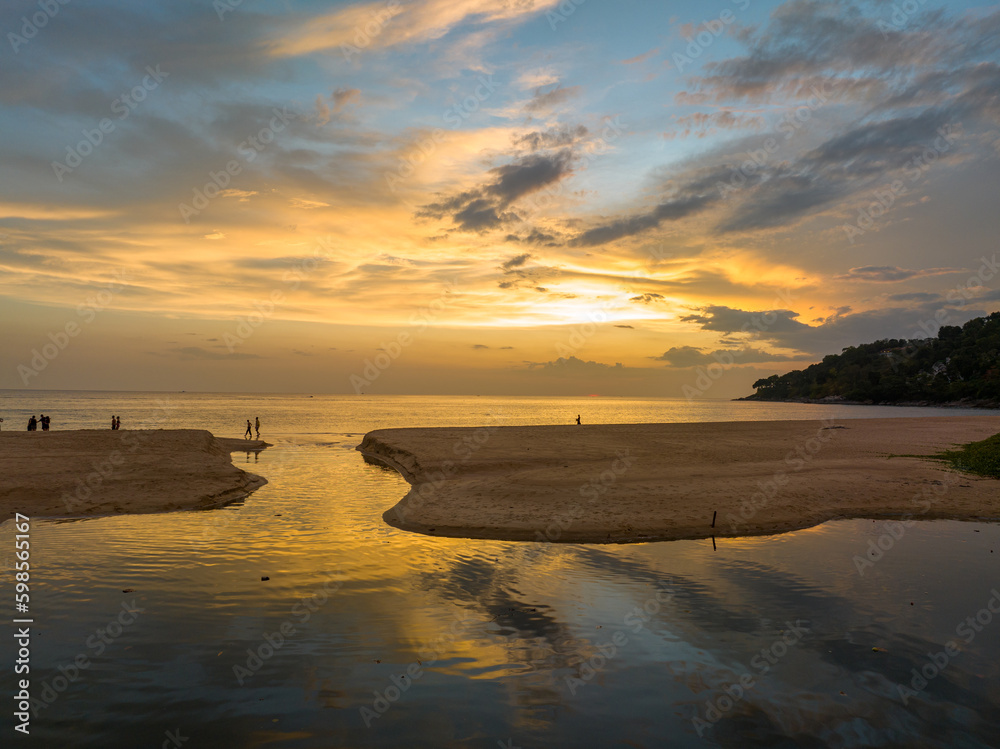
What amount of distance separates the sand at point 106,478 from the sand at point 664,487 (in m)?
11.2

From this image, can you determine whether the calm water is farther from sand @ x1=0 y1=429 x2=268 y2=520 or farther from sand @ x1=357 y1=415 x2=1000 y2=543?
sand @ x1=0 y1=429 x2=268 y2=520

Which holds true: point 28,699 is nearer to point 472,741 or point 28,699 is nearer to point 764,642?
point 472,741

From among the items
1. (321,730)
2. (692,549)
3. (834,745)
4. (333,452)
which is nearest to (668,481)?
(692,549)

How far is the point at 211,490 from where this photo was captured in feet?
97.6

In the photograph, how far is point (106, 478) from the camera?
29.7 m

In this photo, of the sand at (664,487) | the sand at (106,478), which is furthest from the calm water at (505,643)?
the sand at (106,478)

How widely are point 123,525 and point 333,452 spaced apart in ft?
119

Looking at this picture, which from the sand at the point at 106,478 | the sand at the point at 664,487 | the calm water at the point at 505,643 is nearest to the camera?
the calm water at the point at 505,643

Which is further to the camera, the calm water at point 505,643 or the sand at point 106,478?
the sand at point 106,478

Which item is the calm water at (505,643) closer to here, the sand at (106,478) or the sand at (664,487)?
the sand at (664,487)

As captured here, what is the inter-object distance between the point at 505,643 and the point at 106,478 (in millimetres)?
28165

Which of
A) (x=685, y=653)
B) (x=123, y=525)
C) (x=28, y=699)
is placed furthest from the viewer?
(x=123, y=525)

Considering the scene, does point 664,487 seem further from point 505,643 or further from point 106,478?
point 106,478

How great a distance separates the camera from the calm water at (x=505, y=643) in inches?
357
